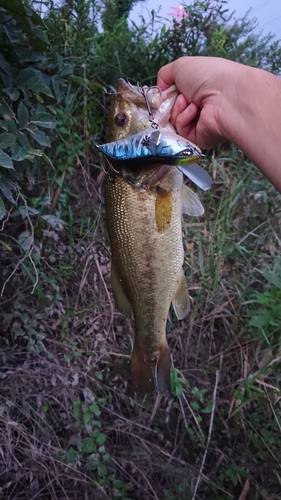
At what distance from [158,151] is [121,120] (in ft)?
1.06

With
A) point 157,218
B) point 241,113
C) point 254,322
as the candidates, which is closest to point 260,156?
point 241,113

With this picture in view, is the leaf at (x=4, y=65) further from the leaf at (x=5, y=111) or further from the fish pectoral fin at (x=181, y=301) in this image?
the fish pectoral fin at (x=181, y=301)

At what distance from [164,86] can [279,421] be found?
5.81 ft

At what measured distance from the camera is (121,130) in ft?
4.36

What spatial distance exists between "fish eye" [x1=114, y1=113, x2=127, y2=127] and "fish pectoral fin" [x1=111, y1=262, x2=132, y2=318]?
0.46 meters

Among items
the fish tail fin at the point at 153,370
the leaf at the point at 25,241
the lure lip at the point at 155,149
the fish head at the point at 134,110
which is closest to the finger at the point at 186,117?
the fish head at the point at 134,110

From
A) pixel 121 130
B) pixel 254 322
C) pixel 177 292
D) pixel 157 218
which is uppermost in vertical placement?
pixel 121 130

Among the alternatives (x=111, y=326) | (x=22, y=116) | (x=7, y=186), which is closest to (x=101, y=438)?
(x=111, y=326)

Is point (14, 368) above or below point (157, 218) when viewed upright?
below

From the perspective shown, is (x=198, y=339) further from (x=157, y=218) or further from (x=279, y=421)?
(x=157, y=218)

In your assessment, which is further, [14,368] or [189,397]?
[189,397]

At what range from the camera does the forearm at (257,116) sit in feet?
4.10

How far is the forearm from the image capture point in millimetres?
1249

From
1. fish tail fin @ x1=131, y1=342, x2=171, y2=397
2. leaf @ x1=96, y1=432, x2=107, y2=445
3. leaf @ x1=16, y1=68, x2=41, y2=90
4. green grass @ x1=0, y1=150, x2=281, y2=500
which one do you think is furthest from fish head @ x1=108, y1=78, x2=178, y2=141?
leaf @ x1=96, y1=432, x2=107, y2=445
